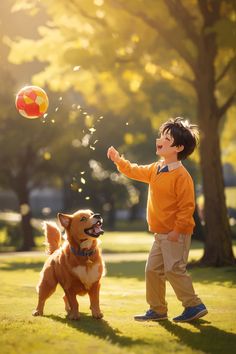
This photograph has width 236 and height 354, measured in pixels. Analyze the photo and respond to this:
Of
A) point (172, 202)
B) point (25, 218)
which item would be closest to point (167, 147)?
point (172, 202)

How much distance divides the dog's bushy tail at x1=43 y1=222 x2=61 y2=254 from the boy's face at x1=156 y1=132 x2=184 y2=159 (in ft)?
4.85

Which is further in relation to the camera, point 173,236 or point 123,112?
point 123,112

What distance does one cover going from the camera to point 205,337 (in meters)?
6.25

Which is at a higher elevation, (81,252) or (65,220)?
(65,220)

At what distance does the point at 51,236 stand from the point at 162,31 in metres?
7.90

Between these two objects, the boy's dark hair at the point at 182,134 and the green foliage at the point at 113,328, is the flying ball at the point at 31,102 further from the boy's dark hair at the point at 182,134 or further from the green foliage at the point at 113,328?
the green foliage at the point at 113,328

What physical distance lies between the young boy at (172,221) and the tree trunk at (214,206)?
7077 millimetres

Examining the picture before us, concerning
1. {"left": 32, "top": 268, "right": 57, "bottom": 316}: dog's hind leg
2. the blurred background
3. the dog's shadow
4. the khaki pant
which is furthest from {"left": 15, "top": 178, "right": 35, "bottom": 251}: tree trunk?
the khaki pant

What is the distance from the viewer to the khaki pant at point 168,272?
6.96m

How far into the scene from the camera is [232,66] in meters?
14.6

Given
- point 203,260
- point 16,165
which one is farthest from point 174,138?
point 16,165

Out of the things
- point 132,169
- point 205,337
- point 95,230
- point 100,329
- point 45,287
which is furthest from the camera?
point 132,169

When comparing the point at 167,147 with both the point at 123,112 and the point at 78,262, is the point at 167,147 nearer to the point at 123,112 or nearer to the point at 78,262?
the point at 78,262

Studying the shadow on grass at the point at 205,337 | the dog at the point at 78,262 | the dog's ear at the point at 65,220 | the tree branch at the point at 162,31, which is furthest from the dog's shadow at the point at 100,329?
the tree branch at the point at 162,31
